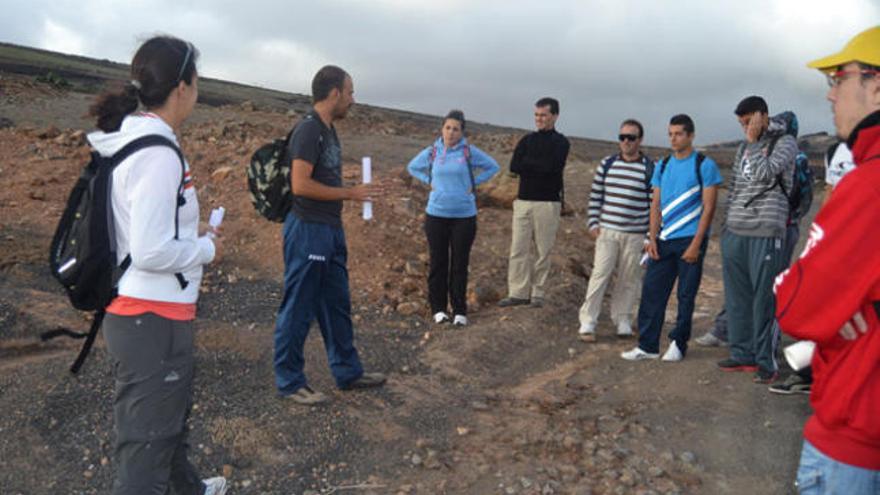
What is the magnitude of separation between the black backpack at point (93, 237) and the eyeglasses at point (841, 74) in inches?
78.2

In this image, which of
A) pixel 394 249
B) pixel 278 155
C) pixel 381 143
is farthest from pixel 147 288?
pixel 381 143

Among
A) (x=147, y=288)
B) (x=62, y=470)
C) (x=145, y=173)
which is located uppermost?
(x=145, y=173)

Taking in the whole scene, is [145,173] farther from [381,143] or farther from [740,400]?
[381,143]

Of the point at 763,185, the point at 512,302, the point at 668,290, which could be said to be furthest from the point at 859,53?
the point at 512,302

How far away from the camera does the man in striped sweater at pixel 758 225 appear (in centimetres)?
505

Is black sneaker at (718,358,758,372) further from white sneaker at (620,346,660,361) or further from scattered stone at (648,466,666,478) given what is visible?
scattered stone at (648,466,666,478)

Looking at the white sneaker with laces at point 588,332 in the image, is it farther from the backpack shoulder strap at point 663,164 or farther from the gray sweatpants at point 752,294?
the backpack shoulder strap at point 663,164

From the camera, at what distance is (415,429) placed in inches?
183

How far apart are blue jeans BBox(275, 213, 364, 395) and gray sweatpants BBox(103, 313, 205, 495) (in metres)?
1.71

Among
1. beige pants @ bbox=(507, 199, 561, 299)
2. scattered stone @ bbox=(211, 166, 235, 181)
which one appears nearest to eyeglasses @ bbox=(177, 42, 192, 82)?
beige pants @ bbox=(507, 199, 561, 299)

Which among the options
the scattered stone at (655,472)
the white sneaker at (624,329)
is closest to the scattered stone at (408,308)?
the white sneaker at (624,329)

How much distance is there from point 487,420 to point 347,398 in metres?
0.92

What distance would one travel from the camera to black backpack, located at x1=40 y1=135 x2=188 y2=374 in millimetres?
2504

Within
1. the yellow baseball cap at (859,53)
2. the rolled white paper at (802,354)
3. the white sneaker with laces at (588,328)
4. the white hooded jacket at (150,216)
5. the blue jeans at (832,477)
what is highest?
the yellow baseball cap at (859,53)
